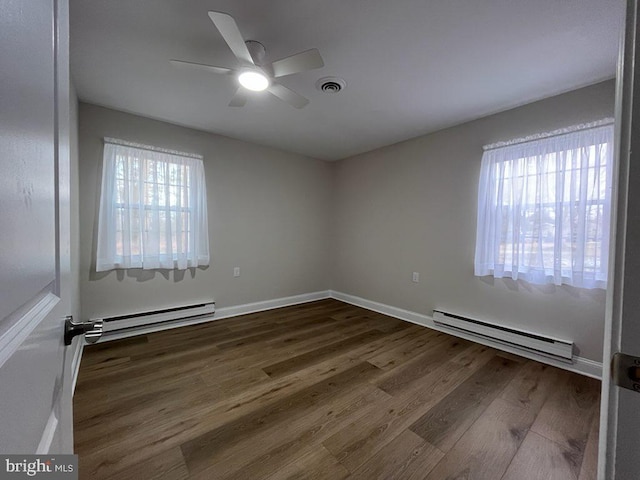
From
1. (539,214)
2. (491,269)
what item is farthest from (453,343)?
(539,214)

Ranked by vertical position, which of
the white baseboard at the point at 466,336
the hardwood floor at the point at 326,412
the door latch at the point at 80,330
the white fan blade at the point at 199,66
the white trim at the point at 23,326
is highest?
the white fan blade at the point at 199,66

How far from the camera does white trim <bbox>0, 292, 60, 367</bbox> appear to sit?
30cm

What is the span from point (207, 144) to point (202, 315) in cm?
211

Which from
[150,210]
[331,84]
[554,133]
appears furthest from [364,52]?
[150,210]

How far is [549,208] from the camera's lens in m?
2.29

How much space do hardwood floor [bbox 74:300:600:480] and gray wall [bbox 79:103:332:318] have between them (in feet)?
2.04

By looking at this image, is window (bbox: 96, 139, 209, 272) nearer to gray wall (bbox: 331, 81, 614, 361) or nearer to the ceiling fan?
the ceiling fan

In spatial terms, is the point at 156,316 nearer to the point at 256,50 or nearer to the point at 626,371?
the point at 256,50

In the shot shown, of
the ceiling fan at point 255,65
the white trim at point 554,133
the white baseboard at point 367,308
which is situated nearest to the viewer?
the ceiling fan at point 255,65

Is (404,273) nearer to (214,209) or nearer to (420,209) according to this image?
(420,209)

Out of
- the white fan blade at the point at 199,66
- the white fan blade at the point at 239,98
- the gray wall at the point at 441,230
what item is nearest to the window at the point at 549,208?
the gray wall at the point at 441,230

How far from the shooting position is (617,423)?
444 mm

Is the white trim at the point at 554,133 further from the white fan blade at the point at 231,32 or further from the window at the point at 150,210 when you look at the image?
the window at the point at 150,210

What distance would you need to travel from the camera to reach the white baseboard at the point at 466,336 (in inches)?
83.4
